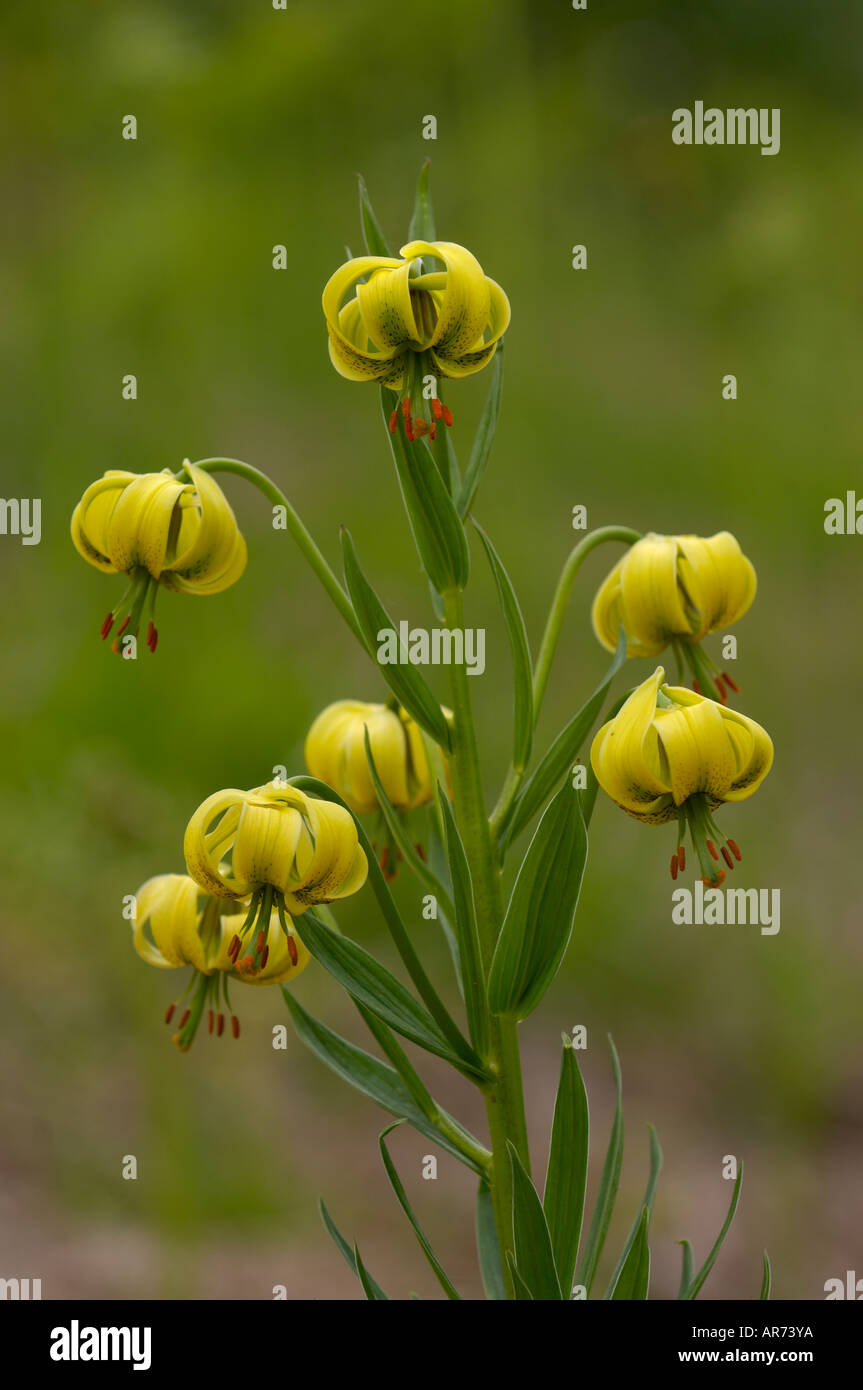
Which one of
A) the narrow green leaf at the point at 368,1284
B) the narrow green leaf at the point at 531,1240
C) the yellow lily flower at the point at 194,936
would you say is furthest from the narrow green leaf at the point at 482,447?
the narrow green leaf at the point at 368,1284

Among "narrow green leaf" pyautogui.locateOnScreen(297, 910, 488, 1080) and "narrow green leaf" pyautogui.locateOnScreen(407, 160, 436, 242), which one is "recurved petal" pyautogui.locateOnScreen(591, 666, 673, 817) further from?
"narrow green leaf" pyautogui.locateOnScreen(407, 160, 436, 242)

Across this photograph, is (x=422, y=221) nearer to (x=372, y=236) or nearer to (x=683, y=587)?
(x=372, y=236)

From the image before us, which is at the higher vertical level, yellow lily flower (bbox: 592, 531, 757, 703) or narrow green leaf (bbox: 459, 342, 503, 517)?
narrow green leaf (bbox: 459, 342, 503, 517)

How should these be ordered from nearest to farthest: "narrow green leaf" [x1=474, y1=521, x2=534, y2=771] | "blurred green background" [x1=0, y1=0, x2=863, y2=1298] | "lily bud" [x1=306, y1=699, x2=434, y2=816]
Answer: "narrow green leaf" [x1=474, y1=521, x2=534, y2=771], "lily bud" [x1=306, y1=699, x2=434, y2=816], "blurred green background" [x1=0, y1=0, x2=863, y2=1298]

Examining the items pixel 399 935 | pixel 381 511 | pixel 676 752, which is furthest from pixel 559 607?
pixel 381 511

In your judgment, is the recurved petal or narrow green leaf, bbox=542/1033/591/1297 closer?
the recurved petal

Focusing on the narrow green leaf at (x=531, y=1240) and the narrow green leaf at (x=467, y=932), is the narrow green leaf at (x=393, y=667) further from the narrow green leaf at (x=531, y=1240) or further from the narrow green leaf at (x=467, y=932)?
the narrow green leaf at (x=531, y=1240)

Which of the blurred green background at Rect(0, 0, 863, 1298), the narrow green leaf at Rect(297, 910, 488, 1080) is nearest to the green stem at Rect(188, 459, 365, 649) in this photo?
the narrow green leaf at Rect(297, 910, 488, 1080)

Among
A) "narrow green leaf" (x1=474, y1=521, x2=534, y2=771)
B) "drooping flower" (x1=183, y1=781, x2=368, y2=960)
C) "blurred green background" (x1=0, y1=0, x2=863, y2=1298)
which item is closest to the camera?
"drooping flower" (x1=183, y1=781, x2=368, y2=960)
